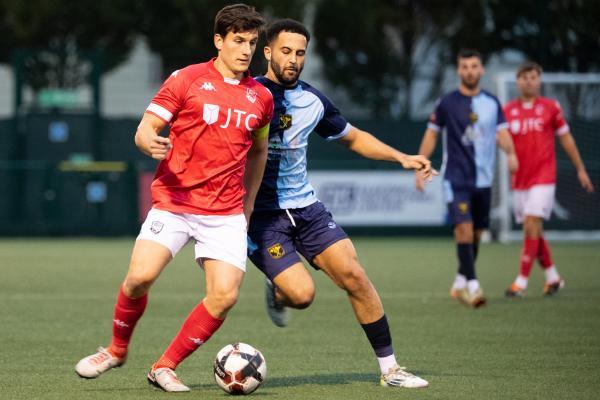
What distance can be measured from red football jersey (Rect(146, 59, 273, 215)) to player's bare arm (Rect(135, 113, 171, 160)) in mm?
152

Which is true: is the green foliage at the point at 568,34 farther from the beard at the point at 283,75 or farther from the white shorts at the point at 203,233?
the white shorts at the point at 203,233

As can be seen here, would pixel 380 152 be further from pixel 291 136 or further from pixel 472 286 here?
pixel 472 286

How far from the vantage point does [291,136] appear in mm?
7781

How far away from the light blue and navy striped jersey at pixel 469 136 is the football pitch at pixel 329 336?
122 centimetres

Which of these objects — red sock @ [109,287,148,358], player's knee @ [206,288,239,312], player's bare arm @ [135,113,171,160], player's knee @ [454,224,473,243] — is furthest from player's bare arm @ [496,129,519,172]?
player's bare arm @ [135,113,171,160]

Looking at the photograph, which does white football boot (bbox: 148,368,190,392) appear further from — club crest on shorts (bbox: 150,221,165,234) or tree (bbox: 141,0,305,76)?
tree (bbox: 141,0,305,76)

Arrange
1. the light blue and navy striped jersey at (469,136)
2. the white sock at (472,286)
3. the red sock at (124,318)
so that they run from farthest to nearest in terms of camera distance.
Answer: the light blue and navy striped jersey at (469,136)
the white sock at (472,286)
the red sock at (124,318)

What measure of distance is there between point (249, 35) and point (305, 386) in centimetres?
201

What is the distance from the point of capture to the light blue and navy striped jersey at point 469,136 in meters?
12.3

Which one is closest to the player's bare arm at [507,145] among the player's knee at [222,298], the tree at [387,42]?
the player's knee at [222,298]

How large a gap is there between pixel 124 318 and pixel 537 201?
7.03m

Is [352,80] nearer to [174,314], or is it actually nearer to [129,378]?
[174,314]

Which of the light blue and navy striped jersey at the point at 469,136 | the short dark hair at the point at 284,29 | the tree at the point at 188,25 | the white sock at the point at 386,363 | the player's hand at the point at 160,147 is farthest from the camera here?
the tree at the point at 188,25

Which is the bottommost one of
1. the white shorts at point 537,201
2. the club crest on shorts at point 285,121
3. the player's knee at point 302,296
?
the white shorts at point 537,201
